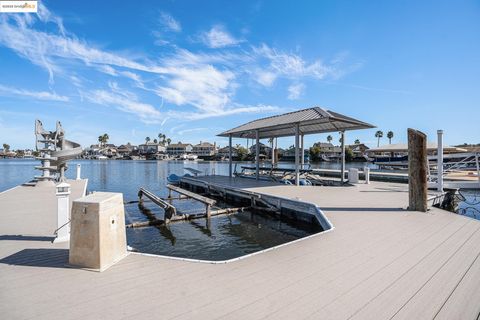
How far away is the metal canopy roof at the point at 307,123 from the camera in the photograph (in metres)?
12.0

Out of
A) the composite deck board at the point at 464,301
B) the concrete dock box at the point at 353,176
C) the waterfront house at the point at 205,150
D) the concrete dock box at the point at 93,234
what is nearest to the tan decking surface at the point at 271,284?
the composite deck board at the point at 464,301

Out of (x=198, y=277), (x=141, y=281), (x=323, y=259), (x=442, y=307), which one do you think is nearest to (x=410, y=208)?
(x=323, y=259)

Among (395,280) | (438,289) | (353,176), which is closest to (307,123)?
(353,176)

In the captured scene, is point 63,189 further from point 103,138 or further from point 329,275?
point 103,138

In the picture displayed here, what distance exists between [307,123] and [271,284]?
11.9 meters

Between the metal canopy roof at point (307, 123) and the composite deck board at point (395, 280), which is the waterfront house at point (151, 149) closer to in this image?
the metal canopy roof at point (307, 123)

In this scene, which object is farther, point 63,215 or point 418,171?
point 418,171

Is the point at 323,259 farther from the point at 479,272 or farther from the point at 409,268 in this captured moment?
the point at 479,272

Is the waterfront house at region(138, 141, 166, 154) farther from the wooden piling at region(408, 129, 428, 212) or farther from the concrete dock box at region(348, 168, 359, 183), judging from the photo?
the wooden piling at region(408, 129, 428, 212)

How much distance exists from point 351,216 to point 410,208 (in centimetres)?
219

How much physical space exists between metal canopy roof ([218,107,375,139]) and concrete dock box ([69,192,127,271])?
9.83 meters

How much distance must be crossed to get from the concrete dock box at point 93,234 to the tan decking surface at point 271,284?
0.55 feet

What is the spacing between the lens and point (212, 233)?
28.5ft

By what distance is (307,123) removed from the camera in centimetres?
1411
